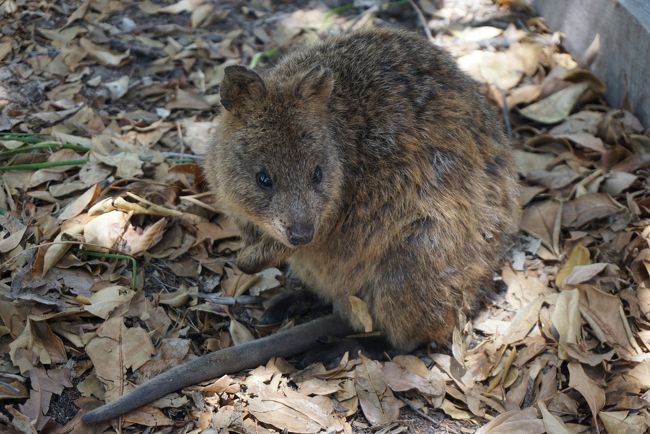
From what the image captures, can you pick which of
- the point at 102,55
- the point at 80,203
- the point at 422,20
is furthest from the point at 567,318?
the point at 102,55

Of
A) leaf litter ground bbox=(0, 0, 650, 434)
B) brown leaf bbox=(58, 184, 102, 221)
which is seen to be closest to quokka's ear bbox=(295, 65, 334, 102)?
leaf litter ground bbox=(0, 0, 650, 434)

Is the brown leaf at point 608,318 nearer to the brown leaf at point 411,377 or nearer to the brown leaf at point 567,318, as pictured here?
the brown leaf at point 567,318

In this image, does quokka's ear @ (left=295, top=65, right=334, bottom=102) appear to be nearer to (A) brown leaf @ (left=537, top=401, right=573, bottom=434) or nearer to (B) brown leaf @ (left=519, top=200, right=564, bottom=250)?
(B) brown leaf @ (left=519, top=200, right=564, bottom=250)

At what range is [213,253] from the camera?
4949 millimetres

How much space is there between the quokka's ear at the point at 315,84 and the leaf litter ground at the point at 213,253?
1.32 meters

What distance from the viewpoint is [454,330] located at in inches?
176

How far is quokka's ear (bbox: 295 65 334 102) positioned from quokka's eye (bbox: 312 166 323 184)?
0.39 metres

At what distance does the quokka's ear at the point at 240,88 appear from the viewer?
148 inches

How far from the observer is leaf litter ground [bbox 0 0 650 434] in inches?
154

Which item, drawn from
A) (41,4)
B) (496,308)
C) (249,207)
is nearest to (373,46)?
(249,207)

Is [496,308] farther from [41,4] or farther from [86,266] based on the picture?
[41,4]

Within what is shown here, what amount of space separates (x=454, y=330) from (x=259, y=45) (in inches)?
129

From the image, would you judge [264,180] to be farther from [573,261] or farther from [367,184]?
[573,261]

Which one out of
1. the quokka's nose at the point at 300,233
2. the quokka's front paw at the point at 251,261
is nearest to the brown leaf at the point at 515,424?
the quokka's nose at the point at 300,233
